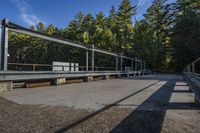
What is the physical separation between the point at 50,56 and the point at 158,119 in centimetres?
4672

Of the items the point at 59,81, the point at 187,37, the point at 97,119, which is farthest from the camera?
the point at 187,37

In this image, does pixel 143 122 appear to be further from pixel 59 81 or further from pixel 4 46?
pixel 59 81

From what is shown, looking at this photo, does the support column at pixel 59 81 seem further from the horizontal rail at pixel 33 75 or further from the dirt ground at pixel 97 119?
the dirt ground at pixel 97 119

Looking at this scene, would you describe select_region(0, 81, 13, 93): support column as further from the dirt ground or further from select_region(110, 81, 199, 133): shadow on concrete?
select_region(110, 81, 199, 133): shadow on concrete

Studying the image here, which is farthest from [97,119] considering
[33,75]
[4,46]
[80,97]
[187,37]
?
[187,37]

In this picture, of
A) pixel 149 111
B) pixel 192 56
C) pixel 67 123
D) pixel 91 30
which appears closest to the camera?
pixel 67 123

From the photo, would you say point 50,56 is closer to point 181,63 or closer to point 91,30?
point 91,30

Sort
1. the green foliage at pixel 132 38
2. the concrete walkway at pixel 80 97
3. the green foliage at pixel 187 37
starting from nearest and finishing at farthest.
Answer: the concrete walkway at pixel 80 97 → the green foliage at pixel 187 37 → the green foliage at pixel 132 38

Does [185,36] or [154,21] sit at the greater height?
[154,21]

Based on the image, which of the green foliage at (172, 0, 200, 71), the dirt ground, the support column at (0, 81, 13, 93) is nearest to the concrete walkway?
the support column at (0, 81, 13, 93)

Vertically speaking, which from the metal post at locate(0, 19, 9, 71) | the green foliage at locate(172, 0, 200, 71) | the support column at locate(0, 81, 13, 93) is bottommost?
the support column at locate(0, 81, 13, 93)

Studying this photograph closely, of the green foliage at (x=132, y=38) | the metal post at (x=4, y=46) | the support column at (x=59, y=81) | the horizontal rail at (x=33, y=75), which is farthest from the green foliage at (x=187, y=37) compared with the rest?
the metal post at (x=4, y=46)

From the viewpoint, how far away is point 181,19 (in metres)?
43.5

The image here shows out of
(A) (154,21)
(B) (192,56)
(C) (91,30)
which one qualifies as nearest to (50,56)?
(C) (91,30)
